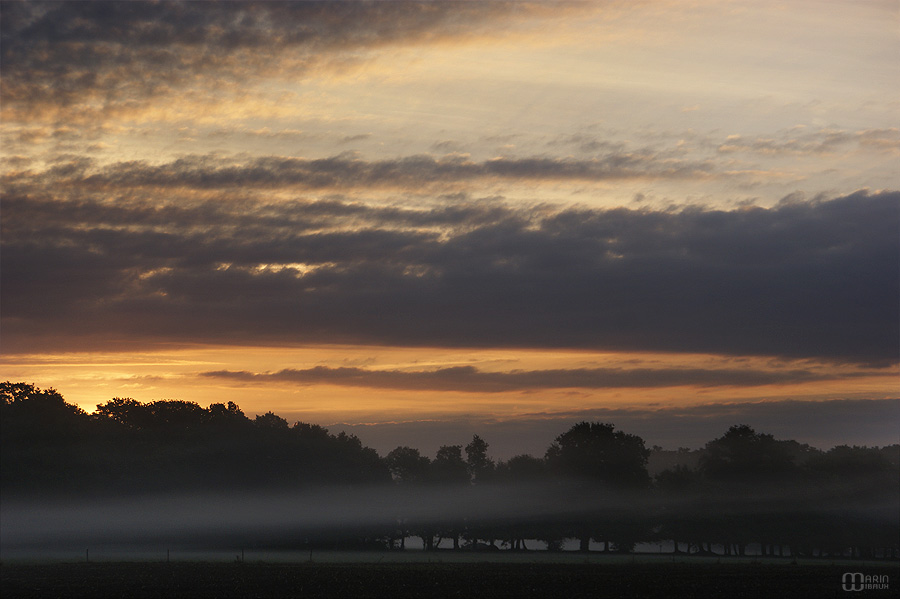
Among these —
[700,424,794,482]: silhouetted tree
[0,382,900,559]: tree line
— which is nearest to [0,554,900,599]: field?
[0,382,900,559]: tree line

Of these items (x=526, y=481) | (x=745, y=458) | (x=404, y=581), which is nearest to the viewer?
(x=404, y=581)

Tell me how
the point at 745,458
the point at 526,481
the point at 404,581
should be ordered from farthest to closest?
the point at 526,481 → the point at 745,458 → the point at 404,581

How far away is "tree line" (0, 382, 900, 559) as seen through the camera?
145250mm

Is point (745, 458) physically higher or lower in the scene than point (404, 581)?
higher

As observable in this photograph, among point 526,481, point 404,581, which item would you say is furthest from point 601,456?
point 404,581

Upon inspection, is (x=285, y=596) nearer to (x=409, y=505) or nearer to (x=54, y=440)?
(x=54, y=440)

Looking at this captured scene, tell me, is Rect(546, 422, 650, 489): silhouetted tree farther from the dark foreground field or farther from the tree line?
the dark foreground field

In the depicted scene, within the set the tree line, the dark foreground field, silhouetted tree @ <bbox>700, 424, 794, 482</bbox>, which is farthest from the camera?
silhouetted tree @ <bbox>700, 424, 794, 482</bbox>

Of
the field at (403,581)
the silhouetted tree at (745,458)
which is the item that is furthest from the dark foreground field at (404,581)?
the silhouetted tree at (745,458)

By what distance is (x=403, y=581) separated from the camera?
7200 centimetres

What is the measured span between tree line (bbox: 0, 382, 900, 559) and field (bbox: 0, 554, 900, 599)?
55.2 m

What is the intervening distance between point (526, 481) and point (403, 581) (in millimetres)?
126417

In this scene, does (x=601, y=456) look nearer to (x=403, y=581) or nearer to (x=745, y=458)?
(x=745, y=458)

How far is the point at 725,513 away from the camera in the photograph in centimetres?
15688
